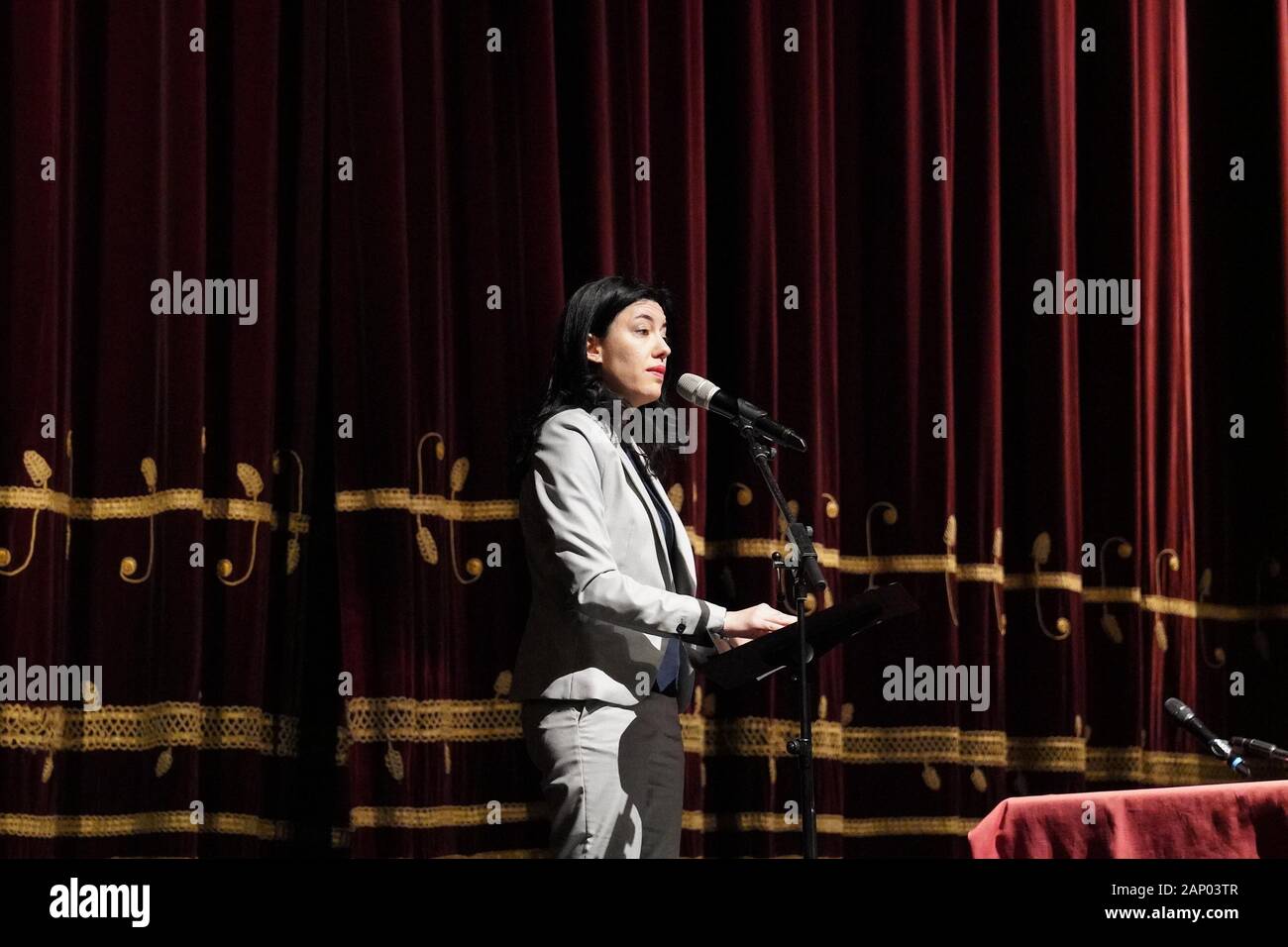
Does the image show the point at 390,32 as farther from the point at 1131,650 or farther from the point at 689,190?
the point at 1131,650

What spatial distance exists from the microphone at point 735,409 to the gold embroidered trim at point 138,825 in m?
1.39

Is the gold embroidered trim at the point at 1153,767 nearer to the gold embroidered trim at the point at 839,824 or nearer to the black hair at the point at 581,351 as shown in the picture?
the gold embroidered trim at the point at 839,824

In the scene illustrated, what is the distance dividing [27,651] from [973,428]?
2.32 metres

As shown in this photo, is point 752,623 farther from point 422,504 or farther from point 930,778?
point 930,778

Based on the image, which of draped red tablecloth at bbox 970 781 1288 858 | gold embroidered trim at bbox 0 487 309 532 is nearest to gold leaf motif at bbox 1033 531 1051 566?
draped red tablecloth at bbox 970 781 1288 858

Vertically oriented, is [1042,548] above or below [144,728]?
above

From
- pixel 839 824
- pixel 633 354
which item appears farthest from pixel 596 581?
pixel 839 824

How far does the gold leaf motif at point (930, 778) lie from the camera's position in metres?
3.81

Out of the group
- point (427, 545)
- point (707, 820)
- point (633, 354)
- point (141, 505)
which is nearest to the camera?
point (633, 354)

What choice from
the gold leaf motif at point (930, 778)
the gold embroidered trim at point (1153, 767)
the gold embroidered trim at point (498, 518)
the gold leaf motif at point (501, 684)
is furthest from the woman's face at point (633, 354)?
the gold embroidered trim at point (1153, 767)

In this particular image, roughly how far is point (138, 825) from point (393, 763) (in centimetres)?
55

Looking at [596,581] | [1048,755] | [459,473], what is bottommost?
[1048,755]

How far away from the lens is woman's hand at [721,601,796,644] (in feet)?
8.58

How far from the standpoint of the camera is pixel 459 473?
3.64 m
